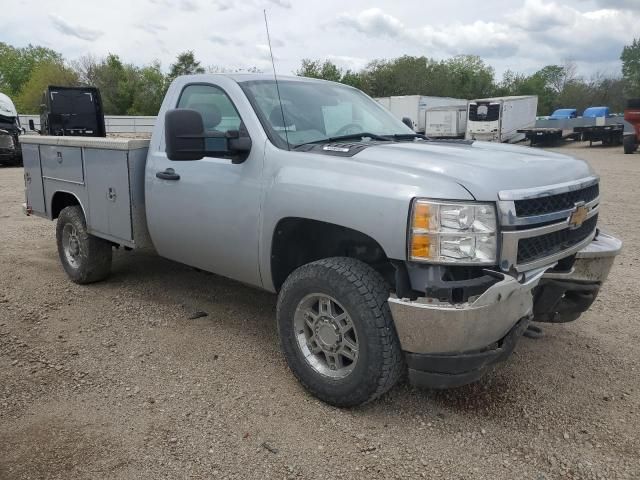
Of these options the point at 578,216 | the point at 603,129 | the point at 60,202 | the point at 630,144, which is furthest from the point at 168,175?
the point at 603,129

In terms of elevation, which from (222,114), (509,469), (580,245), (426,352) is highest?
(222,114)

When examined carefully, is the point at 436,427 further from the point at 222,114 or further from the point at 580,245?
the point at 222,114

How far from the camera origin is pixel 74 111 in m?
11.9

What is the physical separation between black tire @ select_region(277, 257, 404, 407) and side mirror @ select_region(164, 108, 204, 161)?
3.32ft

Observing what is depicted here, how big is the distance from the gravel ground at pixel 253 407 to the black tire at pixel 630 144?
21616 millimetres

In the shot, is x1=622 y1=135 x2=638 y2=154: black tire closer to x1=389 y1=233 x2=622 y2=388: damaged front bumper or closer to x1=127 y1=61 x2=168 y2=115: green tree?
x1=389 y1=233 x2=622 y2=388: damaged front bumper

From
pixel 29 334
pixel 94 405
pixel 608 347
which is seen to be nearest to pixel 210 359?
pixel 94 405

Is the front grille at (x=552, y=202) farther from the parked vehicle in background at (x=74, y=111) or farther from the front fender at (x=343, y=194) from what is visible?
the parked vehicle in background at (x=74, y=111)

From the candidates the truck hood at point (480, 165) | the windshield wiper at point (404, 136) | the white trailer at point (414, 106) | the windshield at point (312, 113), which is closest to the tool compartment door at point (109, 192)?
the windshield at point (312, 113)

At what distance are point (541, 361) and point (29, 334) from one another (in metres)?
3.86

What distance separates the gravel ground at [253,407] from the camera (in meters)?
2.81

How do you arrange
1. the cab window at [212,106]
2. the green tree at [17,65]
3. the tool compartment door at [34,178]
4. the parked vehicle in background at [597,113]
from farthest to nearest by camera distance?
1. the green tree at [17,65]
2. the parked vehicle in background at [597,113]
3. the tool compartment door at [34,178]
4. the cab window at [212,106]

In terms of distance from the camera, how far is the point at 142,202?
4.64 metres

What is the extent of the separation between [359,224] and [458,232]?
0.53 metres
